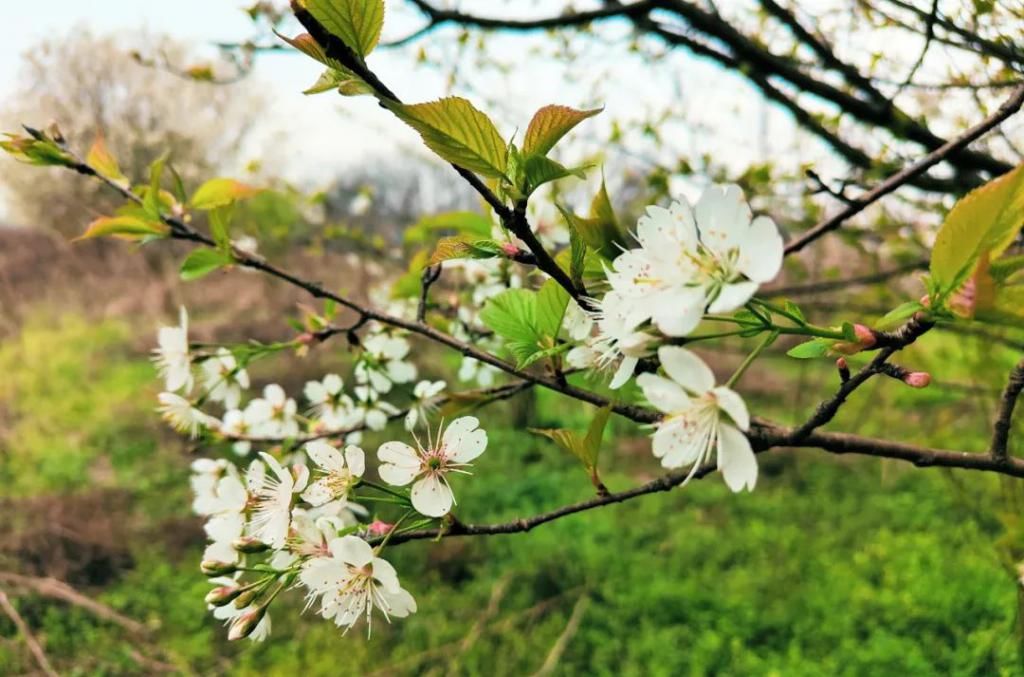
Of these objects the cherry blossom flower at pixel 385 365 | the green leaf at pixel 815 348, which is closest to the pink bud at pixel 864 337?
the green leaf at pixel 815 348

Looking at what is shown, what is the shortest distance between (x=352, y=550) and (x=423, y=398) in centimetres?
33

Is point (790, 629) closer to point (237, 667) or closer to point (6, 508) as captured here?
point (237, 667)

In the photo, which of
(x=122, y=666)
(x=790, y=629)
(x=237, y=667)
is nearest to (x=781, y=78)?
(x=790, y=629)

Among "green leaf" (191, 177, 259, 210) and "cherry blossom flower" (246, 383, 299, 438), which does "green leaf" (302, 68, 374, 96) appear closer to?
"green leaf" (191, 177, 259, 210)

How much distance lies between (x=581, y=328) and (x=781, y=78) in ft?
3.54

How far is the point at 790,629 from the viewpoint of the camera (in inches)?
96.8

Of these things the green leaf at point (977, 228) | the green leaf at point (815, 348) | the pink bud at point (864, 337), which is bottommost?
the green leaf at point (815, 348)

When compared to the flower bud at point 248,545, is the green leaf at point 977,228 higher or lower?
higher

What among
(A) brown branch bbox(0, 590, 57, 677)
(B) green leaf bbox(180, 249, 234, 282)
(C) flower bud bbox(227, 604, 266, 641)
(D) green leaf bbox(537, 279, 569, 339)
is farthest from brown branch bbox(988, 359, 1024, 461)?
(A) brown branch bbox(0, 590, 57, 677)

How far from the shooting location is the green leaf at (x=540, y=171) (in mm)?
444

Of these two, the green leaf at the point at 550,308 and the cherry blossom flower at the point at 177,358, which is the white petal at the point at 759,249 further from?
the cherry blossom flower at the point at 177,358

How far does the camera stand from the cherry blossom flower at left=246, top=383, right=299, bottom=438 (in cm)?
106

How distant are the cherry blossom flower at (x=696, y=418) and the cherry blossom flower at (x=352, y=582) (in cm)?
24

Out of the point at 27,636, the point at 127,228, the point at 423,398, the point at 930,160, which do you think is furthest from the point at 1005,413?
the point at 27,636
